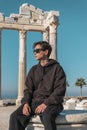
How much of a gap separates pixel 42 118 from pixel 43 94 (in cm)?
59

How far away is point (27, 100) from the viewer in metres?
7.48

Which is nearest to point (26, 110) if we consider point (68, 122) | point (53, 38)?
point (68, 122)

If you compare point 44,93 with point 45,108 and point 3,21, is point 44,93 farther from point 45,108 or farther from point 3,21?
point 3,21

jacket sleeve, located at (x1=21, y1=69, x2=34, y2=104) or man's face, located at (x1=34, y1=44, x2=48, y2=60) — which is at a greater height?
man's face, located at (x1=34, y1=44, x2=48, y2=60)

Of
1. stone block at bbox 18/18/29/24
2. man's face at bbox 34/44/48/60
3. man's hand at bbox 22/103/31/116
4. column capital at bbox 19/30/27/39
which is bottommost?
man's hand at bbox 22/103/31/116

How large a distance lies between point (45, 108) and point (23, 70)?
37.9 meters

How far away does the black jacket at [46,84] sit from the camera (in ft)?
23.7

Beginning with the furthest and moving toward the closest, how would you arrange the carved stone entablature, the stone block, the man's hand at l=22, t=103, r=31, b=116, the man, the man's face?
the stone block < the carved stone entablature < the man's face < the man's hand at l=22, t=103, r=31, b=116 < the man

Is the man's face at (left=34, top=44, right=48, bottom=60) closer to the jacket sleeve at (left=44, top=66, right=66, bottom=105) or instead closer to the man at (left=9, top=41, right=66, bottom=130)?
the man at (left=9, top=41, right=66, bottom=130)

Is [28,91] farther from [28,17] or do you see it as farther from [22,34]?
[22,34]

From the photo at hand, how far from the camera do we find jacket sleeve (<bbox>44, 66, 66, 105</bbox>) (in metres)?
7.14

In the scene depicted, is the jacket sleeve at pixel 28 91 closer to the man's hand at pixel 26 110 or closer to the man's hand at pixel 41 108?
the man's hand at pixel 26 110

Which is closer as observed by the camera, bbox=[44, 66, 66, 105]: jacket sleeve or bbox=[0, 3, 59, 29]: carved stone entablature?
bbox=[44, 66, 66, 105]: jacket sleeve

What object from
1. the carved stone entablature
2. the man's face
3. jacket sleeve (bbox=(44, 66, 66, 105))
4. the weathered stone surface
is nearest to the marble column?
the carved stone entablature
